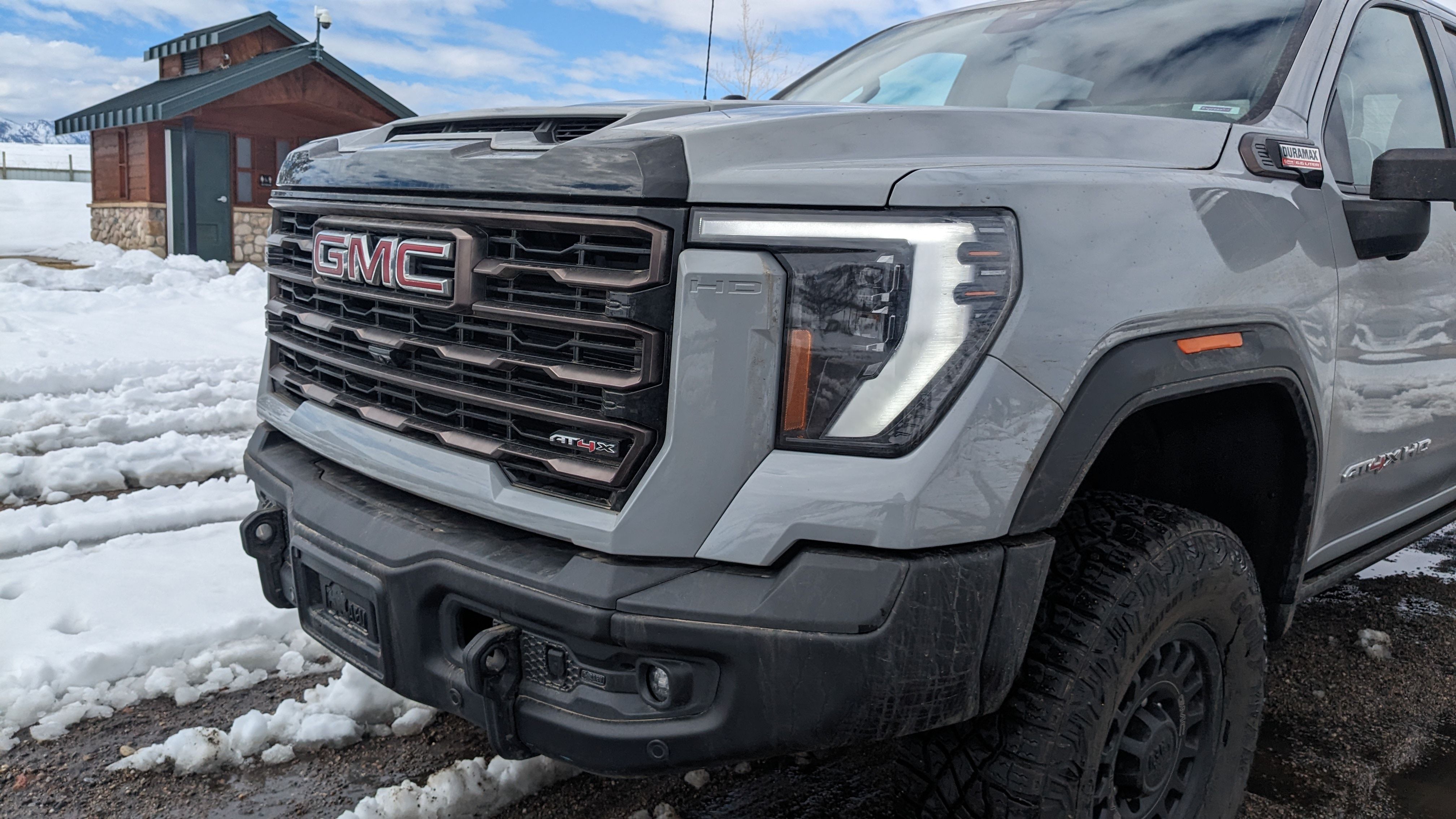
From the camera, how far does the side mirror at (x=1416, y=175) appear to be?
2297 mm

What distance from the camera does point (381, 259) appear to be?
2.05m

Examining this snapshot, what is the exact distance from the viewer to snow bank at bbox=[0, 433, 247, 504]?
4602 millimetres

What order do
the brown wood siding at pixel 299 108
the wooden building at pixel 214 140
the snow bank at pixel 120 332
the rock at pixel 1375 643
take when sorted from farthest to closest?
the brown wood siding at pixel 299 108, the wooden building at pixel 214 140, the snow bank at pixel 120 332, the rock at pixel 1375 643

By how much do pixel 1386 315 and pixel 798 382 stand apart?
1833mm

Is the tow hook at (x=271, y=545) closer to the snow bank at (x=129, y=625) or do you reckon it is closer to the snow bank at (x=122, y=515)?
the snow bank at (x=129, y=625)

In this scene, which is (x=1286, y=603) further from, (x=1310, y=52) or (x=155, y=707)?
(x=155, y=707)

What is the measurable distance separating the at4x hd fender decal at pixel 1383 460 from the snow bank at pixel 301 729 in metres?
2.44

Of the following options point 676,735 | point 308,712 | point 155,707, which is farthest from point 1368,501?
point 155,707

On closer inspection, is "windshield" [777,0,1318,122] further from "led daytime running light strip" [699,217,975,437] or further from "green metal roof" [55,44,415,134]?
"green metal roof" [55,44,415,134]

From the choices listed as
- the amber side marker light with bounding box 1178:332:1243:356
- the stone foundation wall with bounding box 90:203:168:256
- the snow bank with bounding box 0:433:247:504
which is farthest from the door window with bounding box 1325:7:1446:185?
the stone foundation wall with bounding box 90:203:168:256

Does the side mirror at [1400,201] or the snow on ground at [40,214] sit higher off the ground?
the side mirror at [1400,201]

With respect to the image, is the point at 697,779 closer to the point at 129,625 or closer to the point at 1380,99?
the point at 129,625

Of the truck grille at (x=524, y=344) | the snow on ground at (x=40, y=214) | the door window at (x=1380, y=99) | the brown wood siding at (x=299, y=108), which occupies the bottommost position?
the snow on ground at (x=40, y=214)

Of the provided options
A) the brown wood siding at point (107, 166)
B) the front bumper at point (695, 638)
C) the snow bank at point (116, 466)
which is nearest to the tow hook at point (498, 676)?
the front bumper at point (695, 638)
